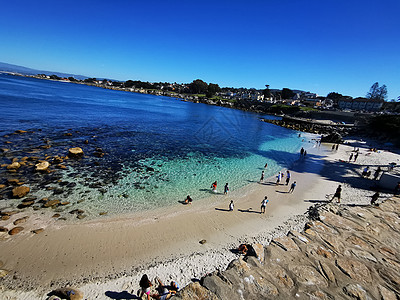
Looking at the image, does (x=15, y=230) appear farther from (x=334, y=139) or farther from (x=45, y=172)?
(x=334, y=139)

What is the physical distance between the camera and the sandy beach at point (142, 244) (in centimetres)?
801

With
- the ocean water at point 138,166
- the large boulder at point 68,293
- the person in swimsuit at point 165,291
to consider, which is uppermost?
the person in swimsuit at point 165,291

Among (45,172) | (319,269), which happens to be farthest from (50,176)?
(319,269)

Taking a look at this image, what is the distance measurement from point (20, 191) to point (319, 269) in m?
18.8

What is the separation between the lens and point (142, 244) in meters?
10.4

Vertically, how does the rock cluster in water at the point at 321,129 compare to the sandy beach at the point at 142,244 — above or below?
above

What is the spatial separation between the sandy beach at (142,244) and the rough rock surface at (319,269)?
4.19 meters

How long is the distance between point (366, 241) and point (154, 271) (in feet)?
29.7

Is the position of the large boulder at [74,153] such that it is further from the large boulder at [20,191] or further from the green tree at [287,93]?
the green tree at [287,93]

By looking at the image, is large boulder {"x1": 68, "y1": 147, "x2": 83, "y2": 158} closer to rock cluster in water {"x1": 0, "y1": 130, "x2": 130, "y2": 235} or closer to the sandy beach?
rock cluster in water {"x1": 0, "y1": 130, "x2": 130, "y2": 235}

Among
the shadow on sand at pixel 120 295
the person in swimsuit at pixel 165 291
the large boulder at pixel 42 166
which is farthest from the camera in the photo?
the large boulder at pixel 42 166

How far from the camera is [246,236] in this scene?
1153 centimetres

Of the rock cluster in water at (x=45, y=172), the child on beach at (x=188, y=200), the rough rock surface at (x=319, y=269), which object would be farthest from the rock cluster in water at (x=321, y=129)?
the rock cluster in water at (x=45, y=172)

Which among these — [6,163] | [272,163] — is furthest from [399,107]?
[6,163]
